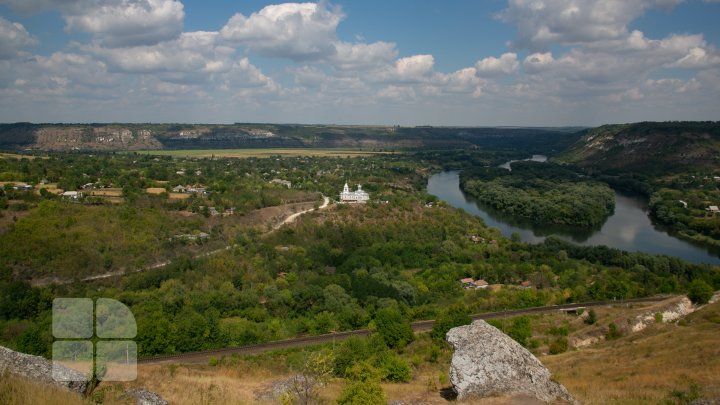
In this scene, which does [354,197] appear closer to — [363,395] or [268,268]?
[268,268]

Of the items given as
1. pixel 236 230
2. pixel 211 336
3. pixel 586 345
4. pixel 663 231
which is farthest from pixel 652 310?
pixel 663 231

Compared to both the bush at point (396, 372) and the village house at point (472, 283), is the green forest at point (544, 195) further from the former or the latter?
the bush at point (396, 372)

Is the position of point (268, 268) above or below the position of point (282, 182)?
below

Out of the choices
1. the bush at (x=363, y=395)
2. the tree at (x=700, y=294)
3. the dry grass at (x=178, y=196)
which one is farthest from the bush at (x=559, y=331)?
the dry grass at (x=178, y=196)

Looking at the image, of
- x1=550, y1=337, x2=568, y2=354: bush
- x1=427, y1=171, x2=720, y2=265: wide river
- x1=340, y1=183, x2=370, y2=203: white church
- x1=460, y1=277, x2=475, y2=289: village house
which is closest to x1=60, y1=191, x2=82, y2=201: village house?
x1=340, y1=183, x2=370, y2=203: white church

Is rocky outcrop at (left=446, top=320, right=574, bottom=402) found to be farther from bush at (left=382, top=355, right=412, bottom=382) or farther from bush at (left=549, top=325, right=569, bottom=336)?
bush at (left=549, top=325, right=569, bottom=336)

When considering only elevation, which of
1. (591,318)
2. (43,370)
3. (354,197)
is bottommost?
(591,318)

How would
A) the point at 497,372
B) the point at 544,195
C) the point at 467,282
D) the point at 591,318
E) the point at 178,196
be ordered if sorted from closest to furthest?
the point at 497,372 < the point at 591,318 < the point at 467,282 < the point at 178,196 < the point at 544,195

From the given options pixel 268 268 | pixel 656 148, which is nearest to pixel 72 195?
pixel 268 268
